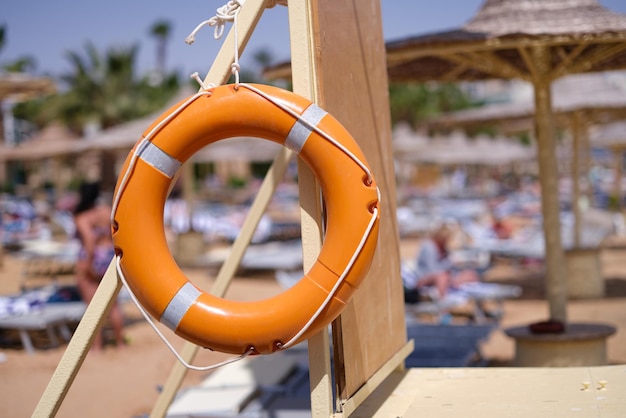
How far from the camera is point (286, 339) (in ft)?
7.97

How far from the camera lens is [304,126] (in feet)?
8.17

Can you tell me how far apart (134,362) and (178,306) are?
420 centimetres

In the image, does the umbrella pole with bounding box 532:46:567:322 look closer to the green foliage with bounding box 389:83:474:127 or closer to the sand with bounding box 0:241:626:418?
the sand with bounding box 0:241:626:418

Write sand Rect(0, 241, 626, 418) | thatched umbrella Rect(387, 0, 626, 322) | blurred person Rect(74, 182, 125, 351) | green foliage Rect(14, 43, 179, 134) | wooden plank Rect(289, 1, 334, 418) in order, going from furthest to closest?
green foliage Rect(14, 43, 179, 134) → blurred person Rect(74, 182, 125, 351) → sand Rect(0, 241, 626, 418) → thatched umbrella Rect(387, 0, 626, 322) → wooden plank Rect(289, 1, 334, 418)

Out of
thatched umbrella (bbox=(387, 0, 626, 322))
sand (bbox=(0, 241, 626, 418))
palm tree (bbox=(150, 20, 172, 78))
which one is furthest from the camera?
palm tree (bbox=(150, 20, 172, 78))

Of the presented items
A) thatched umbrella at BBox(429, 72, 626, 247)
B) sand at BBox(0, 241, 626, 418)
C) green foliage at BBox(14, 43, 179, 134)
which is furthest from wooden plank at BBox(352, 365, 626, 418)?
green foliage at BBox(14, 43, 179, 134)

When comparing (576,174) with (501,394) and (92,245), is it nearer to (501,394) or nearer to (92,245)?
(92,245)

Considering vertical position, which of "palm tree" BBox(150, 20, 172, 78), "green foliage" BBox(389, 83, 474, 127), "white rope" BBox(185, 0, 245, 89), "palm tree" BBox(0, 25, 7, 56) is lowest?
"white rope" BBox(185, 0, 245, 89)

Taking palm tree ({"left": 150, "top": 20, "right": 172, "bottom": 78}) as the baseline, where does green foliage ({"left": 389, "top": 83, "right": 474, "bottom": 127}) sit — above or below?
below

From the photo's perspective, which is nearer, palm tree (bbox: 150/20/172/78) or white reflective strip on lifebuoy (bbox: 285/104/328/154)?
white reflective strip on lifebuoy (bbox: 285/104/328/154)

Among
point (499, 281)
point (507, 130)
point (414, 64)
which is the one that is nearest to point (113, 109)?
point (507, 130)

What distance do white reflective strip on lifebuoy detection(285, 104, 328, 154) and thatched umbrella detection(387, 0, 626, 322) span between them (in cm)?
212

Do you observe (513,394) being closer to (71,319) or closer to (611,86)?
(71,319)

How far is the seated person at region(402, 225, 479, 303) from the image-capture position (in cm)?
753
